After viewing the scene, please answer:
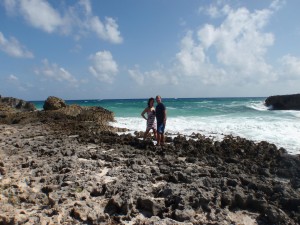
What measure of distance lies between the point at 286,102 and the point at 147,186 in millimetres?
40098

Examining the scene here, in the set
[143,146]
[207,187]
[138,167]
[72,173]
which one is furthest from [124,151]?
[207,187]

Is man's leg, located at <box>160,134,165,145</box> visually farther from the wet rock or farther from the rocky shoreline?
the wet rock

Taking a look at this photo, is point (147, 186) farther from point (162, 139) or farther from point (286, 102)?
point (286, 102)

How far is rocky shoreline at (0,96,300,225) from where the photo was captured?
4.94 meters

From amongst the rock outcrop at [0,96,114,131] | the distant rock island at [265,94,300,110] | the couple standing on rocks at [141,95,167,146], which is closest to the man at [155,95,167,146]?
the couple standing on rocks at [141,95,167,146]

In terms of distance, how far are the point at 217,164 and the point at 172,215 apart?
3.51 m

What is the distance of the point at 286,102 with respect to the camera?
136ft

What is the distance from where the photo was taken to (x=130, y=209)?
198 inches

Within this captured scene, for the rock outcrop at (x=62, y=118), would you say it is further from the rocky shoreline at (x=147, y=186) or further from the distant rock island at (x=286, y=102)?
the distant rock island at (x=286, y=102)

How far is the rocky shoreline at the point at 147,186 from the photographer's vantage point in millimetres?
4938

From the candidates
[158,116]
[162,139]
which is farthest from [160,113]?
[162,139]

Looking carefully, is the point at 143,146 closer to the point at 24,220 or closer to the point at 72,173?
the point at 72,173

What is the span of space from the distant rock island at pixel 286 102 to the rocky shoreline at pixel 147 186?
33652mm

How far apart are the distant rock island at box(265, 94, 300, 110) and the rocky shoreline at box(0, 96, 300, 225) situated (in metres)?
33.7
